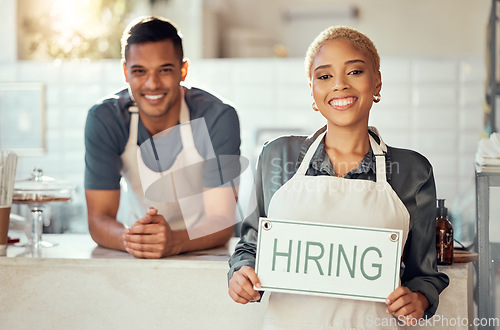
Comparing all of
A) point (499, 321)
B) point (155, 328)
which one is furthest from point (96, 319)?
point (499, 321)

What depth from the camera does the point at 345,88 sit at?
1.09m

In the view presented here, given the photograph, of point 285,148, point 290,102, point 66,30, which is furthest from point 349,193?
point 66,30

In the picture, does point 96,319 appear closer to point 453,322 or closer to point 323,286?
point 323,286

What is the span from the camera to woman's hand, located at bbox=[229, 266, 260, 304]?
1.06 m

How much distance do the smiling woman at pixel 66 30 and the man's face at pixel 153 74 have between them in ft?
6.69

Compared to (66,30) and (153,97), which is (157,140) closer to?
(153,97)

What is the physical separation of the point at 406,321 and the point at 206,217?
2.14 feet

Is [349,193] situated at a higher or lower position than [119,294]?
higher

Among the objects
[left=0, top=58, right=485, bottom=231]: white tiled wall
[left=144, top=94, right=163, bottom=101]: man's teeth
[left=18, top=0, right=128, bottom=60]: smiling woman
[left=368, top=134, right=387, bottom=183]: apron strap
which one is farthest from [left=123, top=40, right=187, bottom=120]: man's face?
[left=18, top=0, right=128, bottom=60]: smiling woman

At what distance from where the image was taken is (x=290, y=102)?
3301 mm

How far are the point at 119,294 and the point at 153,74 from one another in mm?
550

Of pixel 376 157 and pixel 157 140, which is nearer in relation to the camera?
pixel 376 157

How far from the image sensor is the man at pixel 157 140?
159 centimetres

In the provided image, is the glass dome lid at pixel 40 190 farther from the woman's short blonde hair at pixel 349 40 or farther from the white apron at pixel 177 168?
the woman's short blonde hair at pixel 349 40
